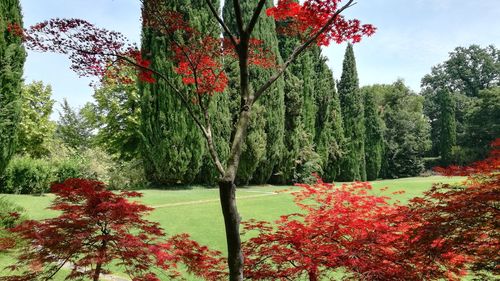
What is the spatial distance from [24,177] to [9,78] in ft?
12.5

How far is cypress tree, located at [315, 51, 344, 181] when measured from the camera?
23.6 m

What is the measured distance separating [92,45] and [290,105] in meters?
17.1

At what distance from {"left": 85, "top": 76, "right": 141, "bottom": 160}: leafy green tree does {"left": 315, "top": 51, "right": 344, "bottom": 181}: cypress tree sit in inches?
462

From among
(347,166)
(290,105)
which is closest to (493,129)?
(347,166)

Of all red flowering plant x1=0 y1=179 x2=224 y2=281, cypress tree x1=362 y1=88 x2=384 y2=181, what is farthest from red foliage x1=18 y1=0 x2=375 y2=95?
cypress tree x1=362 y1=88 x2=384 y2=181

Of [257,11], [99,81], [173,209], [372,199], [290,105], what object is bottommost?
[173,209]

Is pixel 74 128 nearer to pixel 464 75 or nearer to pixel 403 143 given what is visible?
pixel 403 143

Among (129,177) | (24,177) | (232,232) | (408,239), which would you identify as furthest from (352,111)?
(232,232)

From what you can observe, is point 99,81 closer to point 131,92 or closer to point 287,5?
point 287,5

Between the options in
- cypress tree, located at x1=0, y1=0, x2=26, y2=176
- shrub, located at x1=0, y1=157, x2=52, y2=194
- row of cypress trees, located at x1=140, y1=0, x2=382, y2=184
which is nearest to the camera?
cypress tree, located at x1=0, y1=0, x2=26, y2=176

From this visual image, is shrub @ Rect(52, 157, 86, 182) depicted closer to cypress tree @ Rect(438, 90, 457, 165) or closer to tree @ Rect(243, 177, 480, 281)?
tree @ Rect(243, 177, 480, 281)

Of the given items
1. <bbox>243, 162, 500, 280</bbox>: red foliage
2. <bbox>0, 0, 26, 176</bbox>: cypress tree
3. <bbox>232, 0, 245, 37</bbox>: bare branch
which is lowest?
<bbox>243, 162, 500, 280</bbox>: red foliage

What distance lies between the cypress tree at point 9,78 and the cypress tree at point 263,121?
30.9 feet

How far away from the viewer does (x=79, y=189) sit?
3895 mm
